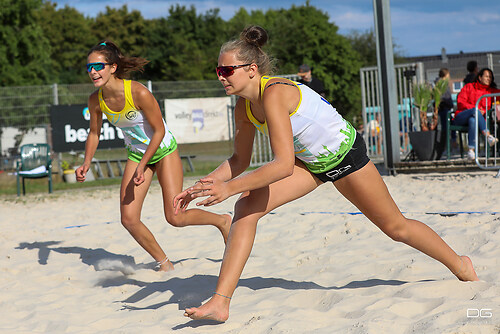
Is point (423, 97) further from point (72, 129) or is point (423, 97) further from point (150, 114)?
point (72, 129)

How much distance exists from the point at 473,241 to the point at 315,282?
1.42m

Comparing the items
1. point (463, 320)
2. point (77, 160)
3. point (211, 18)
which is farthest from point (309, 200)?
point (211, 18)

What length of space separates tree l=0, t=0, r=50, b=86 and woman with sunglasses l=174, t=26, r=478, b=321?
23.1m

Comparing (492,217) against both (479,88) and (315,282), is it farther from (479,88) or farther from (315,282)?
(479,88)

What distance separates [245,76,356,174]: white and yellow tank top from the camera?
10.0 feet

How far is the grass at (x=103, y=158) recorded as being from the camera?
41.8 ft

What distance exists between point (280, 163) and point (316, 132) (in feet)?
1.35

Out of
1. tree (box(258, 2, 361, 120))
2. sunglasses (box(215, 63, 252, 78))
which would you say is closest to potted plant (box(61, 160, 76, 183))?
sunglasses (box(215, 63, 252, 78))

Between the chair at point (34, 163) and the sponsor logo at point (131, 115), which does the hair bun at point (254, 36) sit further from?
the chair at point (34, 163)

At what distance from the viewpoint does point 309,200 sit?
786 cm

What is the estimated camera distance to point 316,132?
3.12m

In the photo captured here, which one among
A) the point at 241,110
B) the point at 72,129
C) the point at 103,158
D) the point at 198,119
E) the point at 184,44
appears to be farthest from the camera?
the point at 184,44

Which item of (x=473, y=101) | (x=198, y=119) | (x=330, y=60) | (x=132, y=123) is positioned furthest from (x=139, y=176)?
(x=330, y=60)

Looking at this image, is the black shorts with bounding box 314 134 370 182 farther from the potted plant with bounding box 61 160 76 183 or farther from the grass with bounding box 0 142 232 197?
the potted plant with bounding box 61 160 76 183
